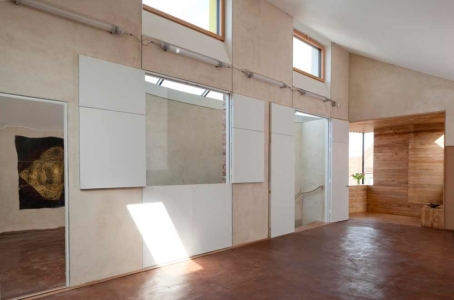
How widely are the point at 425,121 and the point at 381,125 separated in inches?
44.9

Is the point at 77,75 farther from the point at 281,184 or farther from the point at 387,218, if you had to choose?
the point at 387,218

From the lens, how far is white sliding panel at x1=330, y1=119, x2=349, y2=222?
7918 mm

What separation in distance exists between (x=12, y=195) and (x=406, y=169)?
10.2 meters

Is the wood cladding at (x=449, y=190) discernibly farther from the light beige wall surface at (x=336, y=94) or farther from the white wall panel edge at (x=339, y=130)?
the light beige wall surface at (x=336, y=94)

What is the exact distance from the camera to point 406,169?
9.49 meters

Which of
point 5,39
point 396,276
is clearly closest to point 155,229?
point 5,39

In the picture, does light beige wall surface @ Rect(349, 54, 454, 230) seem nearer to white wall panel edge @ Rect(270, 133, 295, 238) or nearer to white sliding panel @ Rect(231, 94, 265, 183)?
white wall panel edge @ Rect(270, 133, 295, 238)

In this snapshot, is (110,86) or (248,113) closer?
(110,86)

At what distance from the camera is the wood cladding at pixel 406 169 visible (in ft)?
29.1

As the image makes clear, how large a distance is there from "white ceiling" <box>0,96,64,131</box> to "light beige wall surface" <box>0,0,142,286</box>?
3.9 inches

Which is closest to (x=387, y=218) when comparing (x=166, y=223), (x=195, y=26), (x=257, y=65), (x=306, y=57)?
(x=306, y=57)

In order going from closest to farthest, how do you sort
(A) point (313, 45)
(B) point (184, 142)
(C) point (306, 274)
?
1. (C) point (306, 274)
2. (B) point (184, 142)
3. (A) point (313, 45)

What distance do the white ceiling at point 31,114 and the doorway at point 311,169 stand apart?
6118mm

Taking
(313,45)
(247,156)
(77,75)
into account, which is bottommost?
(247,156)
